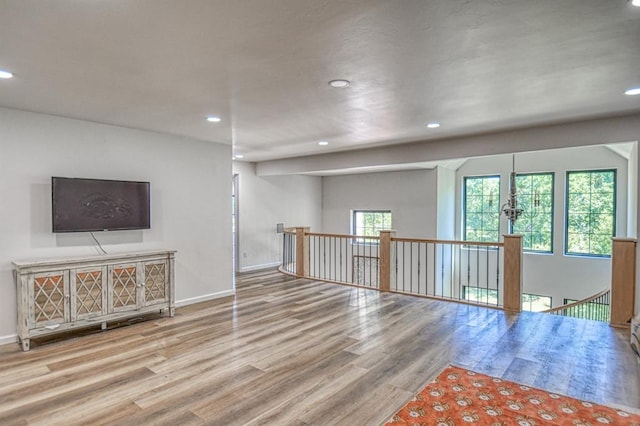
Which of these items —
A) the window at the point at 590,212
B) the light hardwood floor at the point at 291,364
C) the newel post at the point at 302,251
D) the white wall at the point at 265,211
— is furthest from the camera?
the white wall at the point at 265,211

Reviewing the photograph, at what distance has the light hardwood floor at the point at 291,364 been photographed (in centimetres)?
269

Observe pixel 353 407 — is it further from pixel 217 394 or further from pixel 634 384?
pixel 634 384

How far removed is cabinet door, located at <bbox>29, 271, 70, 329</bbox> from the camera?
12.3ft

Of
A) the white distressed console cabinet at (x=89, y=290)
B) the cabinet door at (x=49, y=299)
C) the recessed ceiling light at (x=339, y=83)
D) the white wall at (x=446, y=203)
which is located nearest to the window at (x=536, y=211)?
the white wall at (x=446, y=203)

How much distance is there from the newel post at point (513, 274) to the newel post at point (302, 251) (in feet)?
12.5

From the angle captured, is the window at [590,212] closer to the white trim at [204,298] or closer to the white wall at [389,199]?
the white wall at [389,199]

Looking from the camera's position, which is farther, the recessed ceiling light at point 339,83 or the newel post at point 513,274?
the newel post at point 513,274

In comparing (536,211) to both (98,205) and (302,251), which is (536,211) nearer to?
(302,251)

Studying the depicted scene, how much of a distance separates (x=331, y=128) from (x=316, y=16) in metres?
2.91

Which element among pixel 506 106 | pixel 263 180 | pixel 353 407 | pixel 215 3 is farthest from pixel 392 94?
pixel 263 180

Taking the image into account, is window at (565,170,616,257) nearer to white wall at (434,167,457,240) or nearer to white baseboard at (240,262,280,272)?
white wall at (434,167,457,240)

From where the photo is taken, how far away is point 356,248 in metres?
10.1

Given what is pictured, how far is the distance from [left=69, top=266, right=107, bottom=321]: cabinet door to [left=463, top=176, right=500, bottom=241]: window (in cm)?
823

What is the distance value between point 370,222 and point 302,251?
304cm
